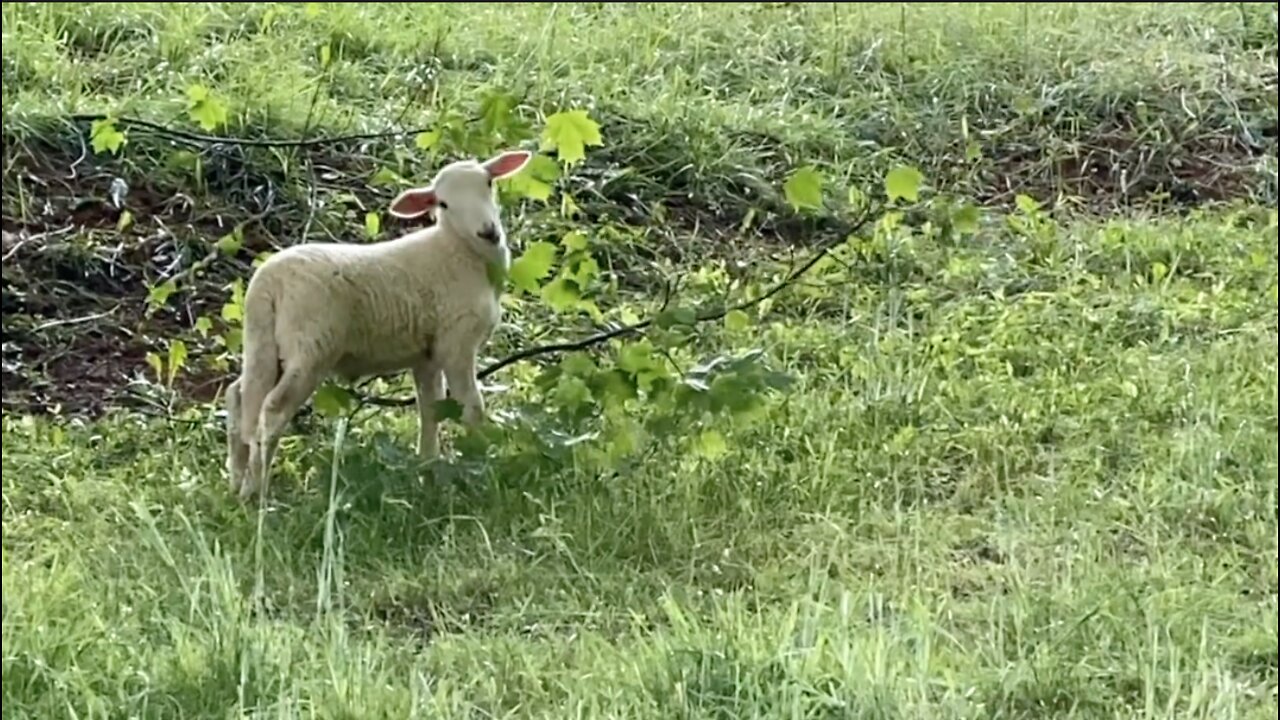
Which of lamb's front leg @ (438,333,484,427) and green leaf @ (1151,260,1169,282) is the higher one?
lamb's front leg @ (438,333,484,427)

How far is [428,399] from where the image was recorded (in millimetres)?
3004

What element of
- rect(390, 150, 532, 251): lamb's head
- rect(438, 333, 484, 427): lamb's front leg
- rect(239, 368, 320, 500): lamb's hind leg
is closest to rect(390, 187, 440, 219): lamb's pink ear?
rect(390, 150, 532, 251): lamb's head

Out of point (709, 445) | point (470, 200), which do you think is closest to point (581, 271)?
point (470, 200)

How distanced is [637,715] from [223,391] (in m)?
1.55

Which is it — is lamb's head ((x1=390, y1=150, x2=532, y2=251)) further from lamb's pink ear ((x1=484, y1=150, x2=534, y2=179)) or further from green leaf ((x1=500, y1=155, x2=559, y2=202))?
green leaf ((x1=500, y1=155, x2=559, y2=202))

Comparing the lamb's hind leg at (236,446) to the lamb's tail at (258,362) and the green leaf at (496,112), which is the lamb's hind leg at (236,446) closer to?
the lamb's tail at (258,362)

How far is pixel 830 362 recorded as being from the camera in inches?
141

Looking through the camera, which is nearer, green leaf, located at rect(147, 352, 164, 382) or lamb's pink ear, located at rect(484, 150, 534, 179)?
lamb's pink ear, located at rect(484, 150, 534, 179)

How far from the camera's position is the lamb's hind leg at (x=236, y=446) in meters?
2.90

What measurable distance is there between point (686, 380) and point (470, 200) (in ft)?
1.49

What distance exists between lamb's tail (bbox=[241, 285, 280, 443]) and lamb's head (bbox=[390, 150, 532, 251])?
29 centimetres

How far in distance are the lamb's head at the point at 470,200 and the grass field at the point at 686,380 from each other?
181 millimetres

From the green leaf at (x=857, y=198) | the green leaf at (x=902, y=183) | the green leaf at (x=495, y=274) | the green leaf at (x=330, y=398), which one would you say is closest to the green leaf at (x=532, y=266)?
the green leaf at (x=495, y=274)

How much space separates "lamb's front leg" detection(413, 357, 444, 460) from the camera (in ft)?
9.80
